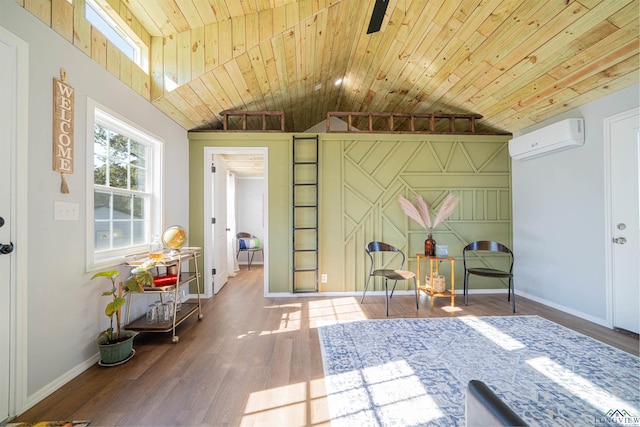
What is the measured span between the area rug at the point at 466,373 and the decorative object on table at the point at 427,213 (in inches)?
44.2

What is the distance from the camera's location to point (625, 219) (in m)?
2.50

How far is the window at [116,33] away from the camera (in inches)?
79.8

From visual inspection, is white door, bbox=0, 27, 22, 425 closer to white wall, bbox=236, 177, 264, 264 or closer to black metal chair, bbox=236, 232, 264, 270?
black metal chair, bbox=236, 232, 264, 270

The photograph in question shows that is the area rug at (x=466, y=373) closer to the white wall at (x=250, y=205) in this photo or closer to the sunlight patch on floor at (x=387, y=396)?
the sunlight patch on floor at (x=387, y=396)

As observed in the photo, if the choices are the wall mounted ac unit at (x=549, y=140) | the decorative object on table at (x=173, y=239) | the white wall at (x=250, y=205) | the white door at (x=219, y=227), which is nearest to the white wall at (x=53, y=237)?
the decorative object on table at (x=173, y=239)

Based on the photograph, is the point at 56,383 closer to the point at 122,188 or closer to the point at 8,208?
the point at 8,208

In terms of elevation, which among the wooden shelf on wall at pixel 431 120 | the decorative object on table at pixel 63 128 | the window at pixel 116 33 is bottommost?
the decorative object on table at pixel 63 128

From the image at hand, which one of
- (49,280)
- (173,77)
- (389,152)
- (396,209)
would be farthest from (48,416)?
(389,152)

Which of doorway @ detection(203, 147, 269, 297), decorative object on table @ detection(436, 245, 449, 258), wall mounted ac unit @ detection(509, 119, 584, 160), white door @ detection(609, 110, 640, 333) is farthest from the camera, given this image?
doorway @ detection(203, 147, 269, 297)

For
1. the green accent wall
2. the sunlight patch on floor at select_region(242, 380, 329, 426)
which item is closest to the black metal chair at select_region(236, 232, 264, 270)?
the green accent wall

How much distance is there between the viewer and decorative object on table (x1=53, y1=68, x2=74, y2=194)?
5.58ft

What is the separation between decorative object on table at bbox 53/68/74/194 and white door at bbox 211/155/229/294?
2.03 meters

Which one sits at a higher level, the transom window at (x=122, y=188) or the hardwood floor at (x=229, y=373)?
the transom window at (x=122, y=188)

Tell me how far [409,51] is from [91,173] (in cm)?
344
